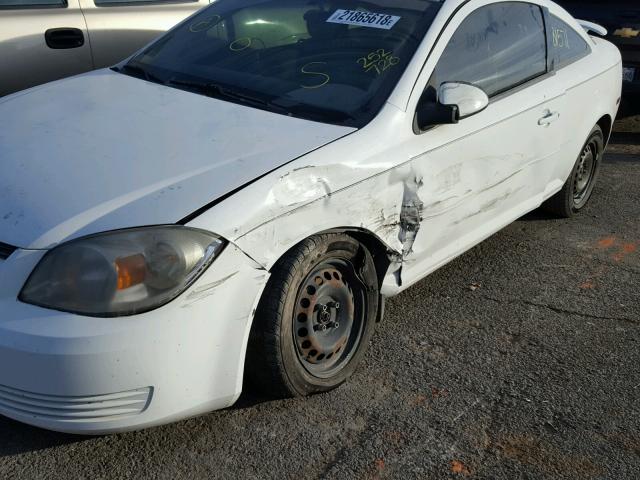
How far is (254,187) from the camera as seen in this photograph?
2898mm

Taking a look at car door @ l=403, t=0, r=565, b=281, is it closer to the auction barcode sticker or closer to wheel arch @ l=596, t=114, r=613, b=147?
the auction barcode sticker

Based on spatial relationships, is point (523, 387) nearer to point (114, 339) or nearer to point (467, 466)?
point (467, 466)

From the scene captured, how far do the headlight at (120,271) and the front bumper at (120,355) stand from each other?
0.03 metres

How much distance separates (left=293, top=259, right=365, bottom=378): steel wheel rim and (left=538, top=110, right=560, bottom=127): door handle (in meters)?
1.63

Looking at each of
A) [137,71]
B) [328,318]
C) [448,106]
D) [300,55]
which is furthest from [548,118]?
[137,71]

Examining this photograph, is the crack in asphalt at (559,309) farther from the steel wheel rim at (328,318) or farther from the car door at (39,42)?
the car door at (39,42)

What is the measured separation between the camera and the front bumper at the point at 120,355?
8.45 ft

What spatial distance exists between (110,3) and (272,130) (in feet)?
10.4

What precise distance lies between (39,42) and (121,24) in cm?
62

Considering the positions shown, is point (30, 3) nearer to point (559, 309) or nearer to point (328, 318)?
point (328, 318)

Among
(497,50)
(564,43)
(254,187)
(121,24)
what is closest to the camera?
(254,187)

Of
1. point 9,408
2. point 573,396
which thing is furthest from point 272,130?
point 573,396

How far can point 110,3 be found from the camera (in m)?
5.95

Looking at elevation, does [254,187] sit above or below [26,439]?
Result: above
